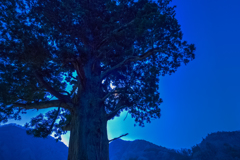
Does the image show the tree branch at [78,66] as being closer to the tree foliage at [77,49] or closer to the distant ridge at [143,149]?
the tree foliage at [77,49]

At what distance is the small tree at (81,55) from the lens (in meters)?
5.78

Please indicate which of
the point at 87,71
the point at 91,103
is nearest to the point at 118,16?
the point at 87,71

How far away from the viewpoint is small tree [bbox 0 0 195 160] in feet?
19.0

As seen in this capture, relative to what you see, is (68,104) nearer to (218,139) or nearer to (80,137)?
(80,137)

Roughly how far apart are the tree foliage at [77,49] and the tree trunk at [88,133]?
21.7 inches

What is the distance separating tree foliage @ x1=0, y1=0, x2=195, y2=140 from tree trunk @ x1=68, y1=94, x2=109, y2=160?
551 mm

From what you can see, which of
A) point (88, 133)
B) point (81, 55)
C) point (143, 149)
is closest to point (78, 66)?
point (81, 55)

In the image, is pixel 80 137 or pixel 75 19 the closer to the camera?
pixel 80 137

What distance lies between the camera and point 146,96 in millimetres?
7699

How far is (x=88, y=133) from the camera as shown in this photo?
5242mm

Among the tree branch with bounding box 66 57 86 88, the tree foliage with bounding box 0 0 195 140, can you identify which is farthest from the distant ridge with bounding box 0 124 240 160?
the tree branch with bounding box 66 57 86 88

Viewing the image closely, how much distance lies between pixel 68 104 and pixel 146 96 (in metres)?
3.99

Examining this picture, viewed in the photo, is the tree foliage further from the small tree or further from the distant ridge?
the distant ridge

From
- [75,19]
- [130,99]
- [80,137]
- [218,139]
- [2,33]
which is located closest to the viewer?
[80,137]
